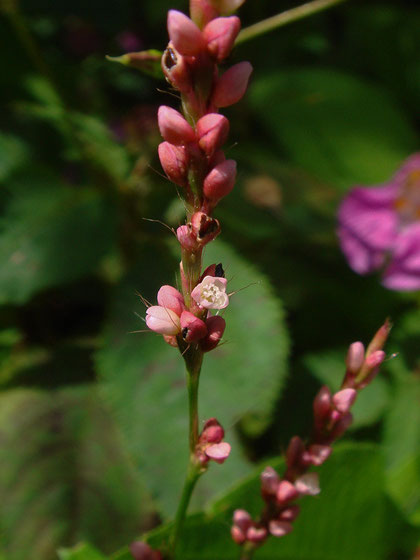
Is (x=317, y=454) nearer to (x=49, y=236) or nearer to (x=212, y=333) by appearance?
(x=212, y=333)

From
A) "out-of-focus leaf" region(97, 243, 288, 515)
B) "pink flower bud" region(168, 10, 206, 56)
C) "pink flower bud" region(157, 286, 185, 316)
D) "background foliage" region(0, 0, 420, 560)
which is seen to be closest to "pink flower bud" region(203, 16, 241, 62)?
"pink flower bud" region(168, 10, 206, 56)

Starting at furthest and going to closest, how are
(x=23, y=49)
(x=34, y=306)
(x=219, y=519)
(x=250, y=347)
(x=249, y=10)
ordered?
(x=249, y=10) → (x=23, y=49) → (x=34, y=306) → (x=250, y=347) → (x=219, y=519)

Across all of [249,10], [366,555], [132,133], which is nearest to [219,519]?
[366,555]

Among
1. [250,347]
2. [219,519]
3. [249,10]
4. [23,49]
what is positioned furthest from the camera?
[249,10]

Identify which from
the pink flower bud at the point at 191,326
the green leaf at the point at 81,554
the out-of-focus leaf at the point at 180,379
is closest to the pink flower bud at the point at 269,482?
the pink flower bud at the point at 191,326

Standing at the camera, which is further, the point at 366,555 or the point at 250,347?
the point at 250,347

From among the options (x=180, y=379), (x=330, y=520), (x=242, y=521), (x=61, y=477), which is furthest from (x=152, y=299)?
(x=242, y=521)

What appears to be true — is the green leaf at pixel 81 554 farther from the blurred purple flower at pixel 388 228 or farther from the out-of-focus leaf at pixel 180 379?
the blurred purple flower at pixel 388 228

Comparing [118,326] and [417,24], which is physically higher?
[417,24]

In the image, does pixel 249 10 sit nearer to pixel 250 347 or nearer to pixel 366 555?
pixel 250 347
